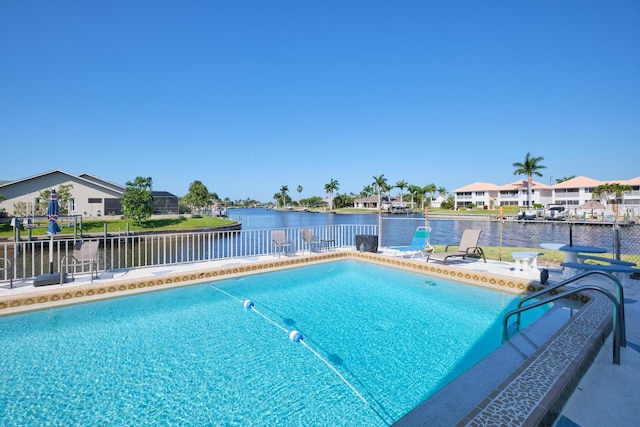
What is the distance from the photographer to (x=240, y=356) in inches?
138

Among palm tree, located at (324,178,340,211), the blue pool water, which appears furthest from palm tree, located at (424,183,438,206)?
the blue pool water

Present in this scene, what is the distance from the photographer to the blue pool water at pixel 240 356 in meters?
2.59

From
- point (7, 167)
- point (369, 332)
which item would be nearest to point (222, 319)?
point (369, 332)

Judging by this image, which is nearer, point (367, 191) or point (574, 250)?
point (574, 250)

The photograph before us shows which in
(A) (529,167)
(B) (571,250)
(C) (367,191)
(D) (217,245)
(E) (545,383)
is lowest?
(D) (217,245)

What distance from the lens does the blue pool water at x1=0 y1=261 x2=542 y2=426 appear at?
2594mm

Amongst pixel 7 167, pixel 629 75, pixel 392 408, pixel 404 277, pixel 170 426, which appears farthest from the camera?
pixel 7 167

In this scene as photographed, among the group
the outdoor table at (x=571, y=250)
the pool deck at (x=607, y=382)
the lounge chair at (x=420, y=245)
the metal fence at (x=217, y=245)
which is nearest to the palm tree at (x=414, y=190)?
the metal fence at (x=217, y=245)

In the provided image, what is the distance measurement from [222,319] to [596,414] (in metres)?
4.35

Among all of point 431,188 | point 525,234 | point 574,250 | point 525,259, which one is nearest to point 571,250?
point 574,250

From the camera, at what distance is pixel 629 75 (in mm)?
15148

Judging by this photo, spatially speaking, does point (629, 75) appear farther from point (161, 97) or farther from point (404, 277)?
point (161, 97)

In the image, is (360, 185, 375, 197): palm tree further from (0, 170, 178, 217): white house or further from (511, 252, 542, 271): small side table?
(511, 252, 542, 271): small side table

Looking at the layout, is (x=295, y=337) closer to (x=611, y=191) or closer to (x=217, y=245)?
(x=217, y=245)
